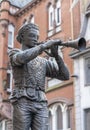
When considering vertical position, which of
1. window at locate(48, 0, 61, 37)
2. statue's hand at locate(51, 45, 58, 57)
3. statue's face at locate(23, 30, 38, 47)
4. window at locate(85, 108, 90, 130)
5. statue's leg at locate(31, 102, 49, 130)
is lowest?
statue's leg at locate(31, 102, 49, 130)

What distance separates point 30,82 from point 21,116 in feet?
1.52

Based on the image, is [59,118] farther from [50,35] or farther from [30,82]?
[30,82]

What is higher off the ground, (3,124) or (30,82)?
(3,124)

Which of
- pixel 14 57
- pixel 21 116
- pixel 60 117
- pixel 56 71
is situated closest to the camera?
pixel 21 116

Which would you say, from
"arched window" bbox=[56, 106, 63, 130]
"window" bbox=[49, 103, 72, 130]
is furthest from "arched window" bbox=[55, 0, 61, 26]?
"arched window" bbox=[56, 106, 63, 130]

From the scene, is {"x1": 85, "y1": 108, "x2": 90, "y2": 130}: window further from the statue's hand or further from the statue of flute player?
the statue's hand

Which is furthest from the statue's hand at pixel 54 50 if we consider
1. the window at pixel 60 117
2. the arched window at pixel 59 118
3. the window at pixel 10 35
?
the window at pixel 10 35

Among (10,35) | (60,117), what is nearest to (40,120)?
(60,117)

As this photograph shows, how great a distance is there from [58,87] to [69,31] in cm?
360

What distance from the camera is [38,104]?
524 cm

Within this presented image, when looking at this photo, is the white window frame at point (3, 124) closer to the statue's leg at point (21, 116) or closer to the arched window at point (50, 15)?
the arched window at point (50, 15)

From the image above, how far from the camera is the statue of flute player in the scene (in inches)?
203

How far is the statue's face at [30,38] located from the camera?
5.49 m

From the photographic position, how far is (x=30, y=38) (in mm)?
5504
